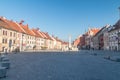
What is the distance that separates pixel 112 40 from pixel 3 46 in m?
46.0

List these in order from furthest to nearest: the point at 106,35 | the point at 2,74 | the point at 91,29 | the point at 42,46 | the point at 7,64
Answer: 1. the point at 91,29
2. the point at 42,46
3. the point at 106,35
4. the point at 7,64
5. the point at 2,74

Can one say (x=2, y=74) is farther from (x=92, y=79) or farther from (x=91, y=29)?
(x=91, y=29)

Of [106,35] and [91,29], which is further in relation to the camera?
[91,29]

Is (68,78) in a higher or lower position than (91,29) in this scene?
lower

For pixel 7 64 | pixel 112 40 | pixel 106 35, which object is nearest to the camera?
pixel 7 64

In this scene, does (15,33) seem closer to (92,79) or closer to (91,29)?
(92,79)

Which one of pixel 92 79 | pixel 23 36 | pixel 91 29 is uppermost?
pixel 91 29

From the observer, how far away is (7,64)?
566 inches

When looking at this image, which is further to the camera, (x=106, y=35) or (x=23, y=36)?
(x=106, y=35)

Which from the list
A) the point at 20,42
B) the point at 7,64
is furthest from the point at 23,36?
the point at 7,64

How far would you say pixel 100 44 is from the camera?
10531cm

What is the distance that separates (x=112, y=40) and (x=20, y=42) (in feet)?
124

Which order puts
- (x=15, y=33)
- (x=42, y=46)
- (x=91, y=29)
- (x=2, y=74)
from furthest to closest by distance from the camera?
(x=91, y=29) < (x=42, y=46) < (x=15, y=33) < (x=2, y=74)

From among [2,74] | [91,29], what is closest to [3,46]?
[2,74]
